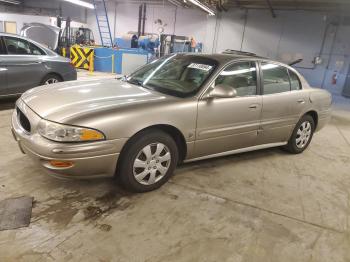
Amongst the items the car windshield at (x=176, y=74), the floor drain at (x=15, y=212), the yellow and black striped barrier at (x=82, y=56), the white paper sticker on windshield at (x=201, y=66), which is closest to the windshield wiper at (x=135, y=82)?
the car windshield at (x=176, y=74)

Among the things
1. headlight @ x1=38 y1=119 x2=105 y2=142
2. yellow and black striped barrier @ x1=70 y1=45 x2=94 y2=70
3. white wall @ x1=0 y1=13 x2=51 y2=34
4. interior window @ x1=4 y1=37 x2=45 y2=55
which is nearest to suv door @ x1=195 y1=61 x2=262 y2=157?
headlight @ x1=38 y1=119 x2=105 y2=142

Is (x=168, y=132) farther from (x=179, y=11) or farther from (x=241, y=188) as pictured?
(x=179, y=11)

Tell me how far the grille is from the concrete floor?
1.78ft

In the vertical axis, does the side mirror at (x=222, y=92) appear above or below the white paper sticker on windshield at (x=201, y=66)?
below

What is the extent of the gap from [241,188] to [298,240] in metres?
0.85

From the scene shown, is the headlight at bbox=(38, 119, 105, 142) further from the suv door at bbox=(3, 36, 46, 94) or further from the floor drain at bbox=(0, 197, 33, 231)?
the suv door at bbox=(3, 36, 46, 94)

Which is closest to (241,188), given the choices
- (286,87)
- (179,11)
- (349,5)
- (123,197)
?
(123,197)

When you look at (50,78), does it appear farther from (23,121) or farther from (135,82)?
(23,121)

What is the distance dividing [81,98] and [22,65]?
3.15m

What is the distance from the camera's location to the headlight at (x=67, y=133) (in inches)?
90.7

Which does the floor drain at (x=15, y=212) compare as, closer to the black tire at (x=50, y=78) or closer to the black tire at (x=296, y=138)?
the black tire at (x=296, y=138)

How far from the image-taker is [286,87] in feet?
12.4

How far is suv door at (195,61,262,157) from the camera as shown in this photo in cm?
300

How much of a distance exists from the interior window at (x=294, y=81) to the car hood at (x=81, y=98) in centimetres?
191
